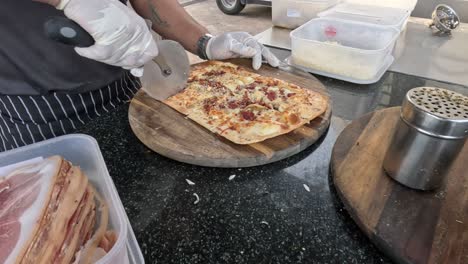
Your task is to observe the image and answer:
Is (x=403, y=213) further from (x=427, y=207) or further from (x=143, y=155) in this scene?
(x=143, y=155)

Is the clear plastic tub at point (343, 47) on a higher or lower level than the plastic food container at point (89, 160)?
lower

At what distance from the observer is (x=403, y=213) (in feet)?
2.08

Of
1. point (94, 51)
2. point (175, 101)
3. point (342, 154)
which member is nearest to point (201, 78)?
point (175, 101)

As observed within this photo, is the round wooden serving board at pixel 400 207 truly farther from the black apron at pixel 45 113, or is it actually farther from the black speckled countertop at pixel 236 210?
the black apron at pixel 45 113

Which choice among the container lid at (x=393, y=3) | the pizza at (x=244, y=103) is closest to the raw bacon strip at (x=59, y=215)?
the pizza at (x=244, y=103)

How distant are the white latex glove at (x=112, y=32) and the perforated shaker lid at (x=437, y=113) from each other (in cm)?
69

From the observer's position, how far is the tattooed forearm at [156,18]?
1.30 metres

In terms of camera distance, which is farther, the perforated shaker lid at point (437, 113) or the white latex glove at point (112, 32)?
the white latex glove at point (112, 32)

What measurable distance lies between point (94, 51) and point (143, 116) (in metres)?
0.24

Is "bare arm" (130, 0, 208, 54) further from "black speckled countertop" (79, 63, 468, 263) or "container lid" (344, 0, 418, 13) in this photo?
"container lid" (344, 0, 418, 13)

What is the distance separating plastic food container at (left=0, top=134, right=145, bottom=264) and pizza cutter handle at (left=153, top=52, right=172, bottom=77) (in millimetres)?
450

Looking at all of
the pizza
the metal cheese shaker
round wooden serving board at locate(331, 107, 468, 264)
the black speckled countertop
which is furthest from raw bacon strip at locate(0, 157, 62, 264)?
the metal cheese shaker

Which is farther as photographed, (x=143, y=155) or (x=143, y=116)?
(x=143, y=116)

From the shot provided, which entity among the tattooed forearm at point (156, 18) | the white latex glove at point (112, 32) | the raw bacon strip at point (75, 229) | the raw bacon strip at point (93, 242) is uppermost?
the white latex glove at point (112, 32)
